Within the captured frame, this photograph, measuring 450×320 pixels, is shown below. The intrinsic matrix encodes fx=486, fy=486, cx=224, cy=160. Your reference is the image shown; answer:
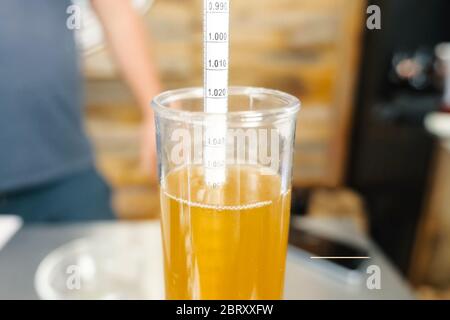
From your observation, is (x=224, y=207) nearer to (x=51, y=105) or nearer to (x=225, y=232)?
(x=225, y=232)

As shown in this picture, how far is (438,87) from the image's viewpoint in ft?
6.77

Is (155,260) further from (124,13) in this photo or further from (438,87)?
(438,87)

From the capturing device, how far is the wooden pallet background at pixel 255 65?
7.38ft

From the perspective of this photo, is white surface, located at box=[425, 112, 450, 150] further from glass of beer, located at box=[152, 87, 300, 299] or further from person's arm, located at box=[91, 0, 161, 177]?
glass of beer, located at box=[152, 87, 300, 299]

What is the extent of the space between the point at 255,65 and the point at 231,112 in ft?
6.39

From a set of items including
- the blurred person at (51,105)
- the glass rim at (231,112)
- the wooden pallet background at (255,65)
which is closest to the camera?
the glass rim at (231,112)

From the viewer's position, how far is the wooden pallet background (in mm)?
2248

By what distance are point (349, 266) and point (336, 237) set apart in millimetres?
123

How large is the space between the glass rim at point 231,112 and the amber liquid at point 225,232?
58 mm

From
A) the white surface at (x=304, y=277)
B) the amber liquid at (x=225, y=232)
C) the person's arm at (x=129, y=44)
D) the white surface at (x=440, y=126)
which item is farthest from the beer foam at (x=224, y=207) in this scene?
the white surface at (x=440, y=126)

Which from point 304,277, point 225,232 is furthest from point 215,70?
point 304,277

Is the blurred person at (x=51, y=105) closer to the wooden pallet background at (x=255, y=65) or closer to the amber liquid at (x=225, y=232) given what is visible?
the amber liquid at (x=225, y=232)
